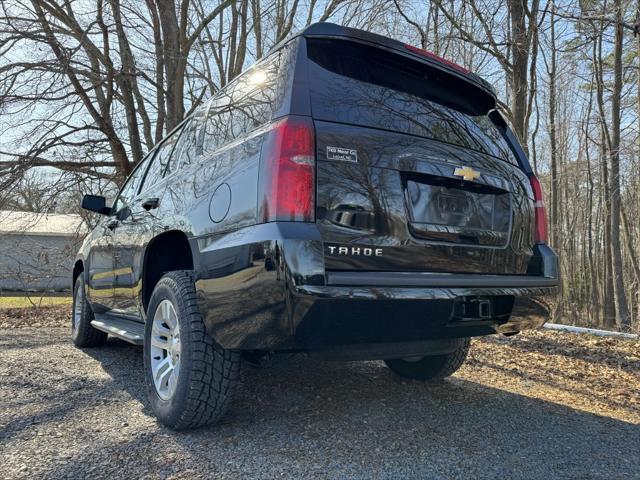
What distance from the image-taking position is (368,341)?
222 centimetres

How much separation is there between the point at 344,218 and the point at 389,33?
9909 millimetres

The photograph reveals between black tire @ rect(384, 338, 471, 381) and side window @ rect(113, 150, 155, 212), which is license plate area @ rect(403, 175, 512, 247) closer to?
black tire @ rect(384, 338, 471, 381)

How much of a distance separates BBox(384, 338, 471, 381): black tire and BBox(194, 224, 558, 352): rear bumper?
1056 millimetres

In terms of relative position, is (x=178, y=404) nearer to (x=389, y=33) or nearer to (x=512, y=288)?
(x=512, y=288)

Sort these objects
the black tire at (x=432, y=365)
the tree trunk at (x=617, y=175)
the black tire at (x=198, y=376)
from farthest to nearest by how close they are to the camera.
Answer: the tree trunk at (x=617, y=175) < the black tire at (x=432, y=365) < the black tire at (x=198, y=376)

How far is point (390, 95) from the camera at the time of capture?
8.35 ft

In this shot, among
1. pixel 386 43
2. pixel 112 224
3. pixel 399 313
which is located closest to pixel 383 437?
pixel 399 313

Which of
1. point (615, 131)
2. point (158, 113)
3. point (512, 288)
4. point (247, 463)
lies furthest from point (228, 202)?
point (615, 131)

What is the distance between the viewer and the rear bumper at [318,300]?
6.68ft

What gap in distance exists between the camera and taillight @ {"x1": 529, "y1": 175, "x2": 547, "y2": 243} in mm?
2975

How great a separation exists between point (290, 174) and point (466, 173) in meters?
1.00

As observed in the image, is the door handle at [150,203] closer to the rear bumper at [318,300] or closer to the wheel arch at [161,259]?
the wheel arch at [161,259]

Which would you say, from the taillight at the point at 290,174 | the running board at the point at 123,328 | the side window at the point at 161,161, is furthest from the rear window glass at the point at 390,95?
the running board at the point at 123,328

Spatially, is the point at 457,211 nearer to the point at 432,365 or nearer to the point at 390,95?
the point at 390,95
